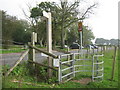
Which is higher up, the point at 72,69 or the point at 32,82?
the point at 72,69

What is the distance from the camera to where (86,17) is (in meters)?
31.7

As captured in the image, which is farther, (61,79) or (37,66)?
(37,66)

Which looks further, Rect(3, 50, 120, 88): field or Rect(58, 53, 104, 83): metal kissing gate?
Rect(58, 53, 104, 83): metal kissing gate

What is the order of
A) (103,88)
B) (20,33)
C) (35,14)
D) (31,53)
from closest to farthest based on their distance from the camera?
(103,88) < (31,53) < (35,14) < (20,33)

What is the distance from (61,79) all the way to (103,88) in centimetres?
Answer: 154

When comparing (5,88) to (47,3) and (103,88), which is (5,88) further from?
(47,3)

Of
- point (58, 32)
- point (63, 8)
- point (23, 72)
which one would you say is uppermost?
point (63, 8)

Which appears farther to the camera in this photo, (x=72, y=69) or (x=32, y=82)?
(x=72, y=69)

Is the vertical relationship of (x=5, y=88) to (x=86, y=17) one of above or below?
below

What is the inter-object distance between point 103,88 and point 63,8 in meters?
28.7

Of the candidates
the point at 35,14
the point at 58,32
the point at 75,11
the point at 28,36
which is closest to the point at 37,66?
the point at 75,11

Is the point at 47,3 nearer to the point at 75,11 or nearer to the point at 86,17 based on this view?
the point at 75,11

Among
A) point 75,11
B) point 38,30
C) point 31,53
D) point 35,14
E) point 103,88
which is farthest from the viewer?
point 35,14

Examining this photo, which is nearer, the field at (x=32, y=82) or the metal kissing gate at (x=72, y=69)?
the field at (x=32, y=82)
